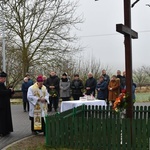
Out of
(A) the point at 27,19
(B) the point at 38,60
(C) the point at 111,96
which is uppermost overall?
(A) the point at 27,19

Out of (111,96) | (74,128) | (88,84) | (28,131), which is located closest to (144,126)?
(74,128)

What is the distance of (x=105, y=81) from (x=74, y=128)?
7432 millimetres

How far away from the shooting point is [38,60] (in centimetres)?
2762

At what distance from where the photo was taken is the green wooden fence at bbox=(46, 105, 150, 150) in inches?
307

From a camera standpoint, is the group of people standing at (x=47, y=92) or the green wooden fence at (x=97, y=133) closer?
the green wooden fence at (x=97, y=133)

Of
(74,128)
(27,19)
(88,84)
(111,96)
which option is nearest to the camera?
(74,128)

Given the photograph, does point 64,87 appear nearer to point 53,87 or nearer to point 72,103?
point 53,87

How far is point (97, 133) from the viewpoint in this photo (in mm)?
8211

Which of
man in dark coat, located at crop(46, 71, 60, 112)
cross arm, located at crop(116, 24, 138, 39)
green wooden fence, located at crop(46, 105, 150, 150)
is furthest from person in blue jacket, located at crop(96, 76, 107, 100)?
cross arm, located at crop(116, 24, 138, 39)

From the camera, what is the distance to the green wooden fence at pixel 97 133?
7785 millimetres

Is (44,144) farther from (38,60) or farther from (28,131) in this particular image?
(38,60)

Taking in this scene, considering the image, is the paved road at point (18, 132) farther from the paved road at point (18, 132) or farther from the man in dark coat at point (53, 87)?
the man in dark coat at point (53, 87)

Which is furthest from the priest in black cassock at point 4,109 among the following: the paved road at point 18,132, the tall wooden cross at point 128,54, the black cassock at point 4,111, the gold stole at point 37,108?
the tall wooden cross at point 128,54

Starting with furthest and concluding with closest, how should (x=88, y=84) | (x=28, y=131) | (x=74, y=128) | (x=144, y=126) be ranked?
(x=88, y=84), (x=28, y=131), (x=74, y=128), (x=144, y=126)
